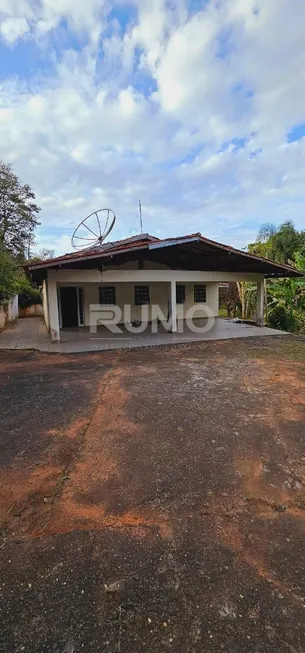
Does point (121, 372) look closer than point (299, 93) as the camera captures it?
Yes

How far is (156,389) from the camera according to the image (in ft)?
18.3

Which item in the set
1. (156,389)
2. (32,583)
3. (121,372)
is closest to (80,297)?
(121,372)

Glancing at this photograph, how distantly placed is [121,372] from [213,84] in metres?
10.1

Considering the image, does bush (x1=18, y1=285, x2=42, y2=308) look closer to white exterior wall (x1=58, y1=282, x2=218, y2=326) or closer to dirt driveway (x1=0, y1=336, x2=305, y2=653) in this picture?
white exterior wall (x1=58, y1=282, x2=218, y2=326)

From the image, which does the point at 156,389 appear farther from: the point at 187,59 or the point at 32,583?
the point at 187,59

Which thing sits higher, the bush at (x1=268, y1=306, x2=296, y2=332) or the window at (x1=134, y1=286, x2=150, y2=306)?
the window at (x1=134, y1=286, x2=150, y2=306)

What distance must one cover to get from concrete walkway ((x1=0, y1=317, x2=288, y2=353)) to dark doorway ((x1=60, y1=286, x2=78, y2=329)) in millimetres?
886

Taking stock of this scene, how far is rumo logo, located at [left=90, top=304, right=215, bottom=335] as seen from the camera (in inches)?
532

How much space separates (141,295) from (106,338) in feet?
13.7

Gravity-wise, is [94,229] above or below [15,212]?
below

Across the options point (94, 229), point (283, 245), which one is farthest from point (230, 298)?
point (94, 229)

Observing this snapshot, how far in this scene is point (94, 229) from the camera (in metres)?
14.0

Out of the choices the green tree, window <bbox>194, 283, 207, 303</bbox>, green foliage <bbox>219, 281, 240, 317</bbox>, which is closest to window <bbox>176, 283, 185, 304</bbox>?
window <bbox>194, 283, 207, 303</bbox>

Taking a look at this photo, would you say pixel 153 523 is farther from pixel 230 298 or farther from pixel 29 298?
pixel 29 298
